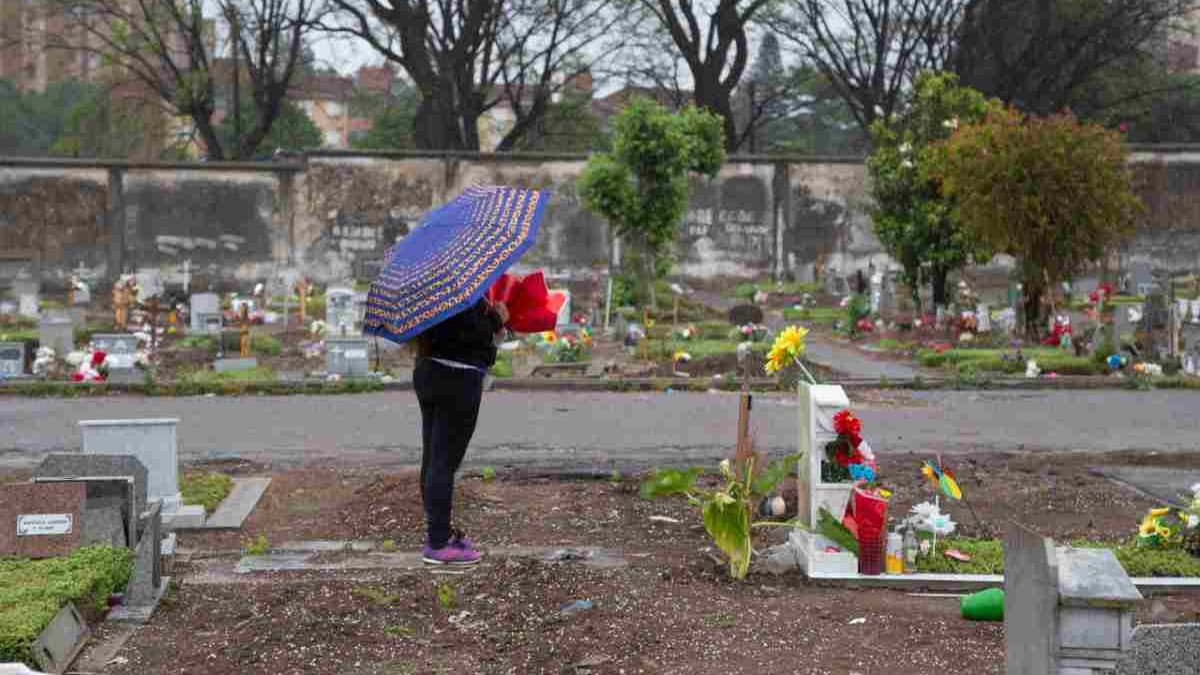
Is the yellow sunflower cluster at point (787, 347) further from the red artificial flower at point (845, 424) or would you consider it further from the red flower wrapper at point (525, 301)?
the red flower wrapper at point (525, 301)

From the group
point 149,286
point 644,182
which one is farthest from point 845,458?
point 149,286

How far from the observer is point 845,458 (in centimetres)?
756

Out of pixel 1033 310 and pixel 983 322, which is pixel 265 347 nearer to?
pixel 983 322

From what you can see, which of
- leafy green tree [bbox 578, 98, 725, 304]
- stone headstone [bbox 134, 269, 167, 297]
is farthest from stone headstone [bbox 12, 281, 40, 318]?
leafy green tree [bbox 578, 98, 725, 304]

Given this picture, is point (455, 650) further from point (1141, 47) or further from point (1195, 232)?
point (1141, 47)

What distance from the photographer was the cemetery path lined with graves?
1209 centimetres

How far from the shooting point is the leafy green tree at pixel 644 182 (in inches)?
1090

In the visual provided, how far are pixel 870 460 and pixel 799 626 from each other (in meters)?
1.37

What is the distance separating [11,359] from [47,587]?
1298 centimetres

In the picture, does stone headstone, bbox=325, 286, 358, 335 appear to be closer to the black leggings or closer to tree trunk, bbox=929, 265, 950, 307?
tree trunk, bbox=929, 265, 950, 307

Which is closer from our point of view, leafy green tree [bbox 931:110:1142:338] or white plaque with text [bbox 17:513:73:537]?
white plaque with text [bbox 17:513:73:537]

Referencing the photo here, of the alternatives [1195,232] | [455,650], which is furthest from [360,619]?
[1195,232]

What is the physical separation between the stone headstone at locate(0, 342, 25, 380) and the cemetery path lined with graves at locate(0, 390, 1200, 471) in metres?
2.13

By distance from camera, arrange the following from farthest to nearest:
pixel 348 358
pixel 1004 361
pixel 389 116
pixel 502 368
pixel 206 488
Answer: pixel 389 116, pixel 1004 361, pixel 502 368, pixel 348 358, pixel 206 488
